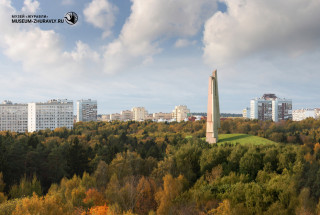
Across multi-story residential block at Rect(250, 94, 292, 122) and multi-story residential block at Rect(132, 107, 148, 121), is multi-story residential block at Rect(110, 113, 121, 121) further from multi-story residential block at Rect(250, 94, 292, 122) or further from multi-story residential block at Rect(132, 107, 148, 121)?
multi-story residential block at Rect(250, 94, 292, 122)

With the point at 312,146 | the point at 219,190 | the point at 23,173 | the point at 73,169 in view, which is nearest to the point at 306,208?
the point at 219,190

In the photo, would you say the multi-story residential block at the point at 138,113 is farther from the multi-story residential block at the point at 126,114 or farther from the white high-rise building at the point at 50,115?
the white high-rise building at the point at 50,115

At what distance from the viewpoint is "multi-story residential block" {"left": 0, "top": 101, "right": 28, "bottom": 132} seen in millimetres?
106938

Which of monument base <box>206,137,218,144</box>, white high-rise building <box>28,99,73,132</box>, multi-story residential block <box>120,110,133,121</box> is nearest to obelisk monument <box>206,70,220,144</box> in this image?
monument base <box>206,137,218,144</box>

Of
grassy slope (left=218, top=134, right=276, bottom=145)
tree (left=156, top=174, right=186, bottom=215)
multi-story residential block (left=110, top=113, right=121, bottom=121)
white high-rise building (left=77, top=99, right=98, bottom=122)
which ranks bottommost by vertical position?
tree (left=156, top=174, right=186, bottom=215)

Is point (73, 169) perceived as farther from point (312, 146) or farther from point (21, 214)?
point (312, 146)

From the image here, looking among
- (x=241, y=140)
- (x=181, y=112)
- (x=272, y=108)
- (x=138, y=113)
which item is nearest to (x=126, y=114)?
(x=138, y=113)

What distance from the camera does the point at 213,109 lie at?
45.1m

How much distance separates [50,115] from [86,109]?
37.8m

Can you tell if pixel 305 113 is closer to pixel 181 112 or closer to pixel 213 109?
pixel 181 112

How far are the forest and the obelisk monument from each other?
2815mm

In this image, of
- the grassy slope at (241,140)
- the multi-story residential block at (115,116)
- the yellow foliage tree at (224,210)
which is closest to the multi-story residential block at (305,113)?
the multi-story residential block at (115,116)

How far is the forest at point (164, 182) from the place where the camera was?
78.3ft

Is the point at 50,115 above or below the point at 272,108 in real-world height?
below
